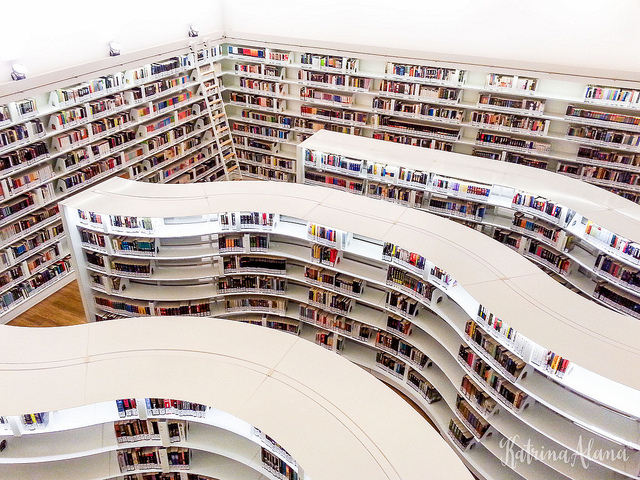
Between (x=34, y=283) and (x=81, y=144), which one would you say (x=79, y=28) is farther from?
(x=34, y=283)

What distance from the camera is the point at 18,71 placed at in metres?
7.59

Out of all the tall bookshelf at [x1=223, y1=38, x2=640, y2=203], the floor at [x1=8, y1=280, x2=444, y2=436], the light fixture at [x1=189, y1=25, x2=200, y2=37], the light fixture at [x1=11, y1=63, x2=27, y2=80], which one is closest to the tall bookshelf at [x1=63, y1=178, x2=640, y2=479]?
the floor at [x1=8, y1=280, x2=444, y2=436]

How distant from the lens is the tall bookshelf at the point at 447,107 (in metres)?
9.01

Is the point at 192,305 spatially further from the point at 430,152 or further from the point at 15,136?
the point at 430,152

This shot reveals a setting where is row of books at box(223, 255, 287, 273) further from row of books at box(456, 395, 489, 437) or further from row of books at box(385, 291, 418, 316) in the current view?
row of books at box(456, 395, 489, 437)

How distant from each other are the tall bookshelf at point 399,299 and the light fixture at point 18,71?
235cm

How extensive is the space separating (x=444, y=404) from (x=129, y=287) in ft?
15.4

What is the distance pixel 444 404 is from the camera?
6.45 meters

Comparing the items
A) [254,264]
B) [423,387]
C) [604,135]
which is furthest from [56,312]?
[604,135]

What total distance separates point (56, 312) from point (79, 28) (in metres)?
4.84

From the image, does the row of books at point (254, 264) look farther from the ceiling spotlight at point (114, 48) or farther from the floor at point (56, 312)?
the ceiling spotlight at point (114, 48)

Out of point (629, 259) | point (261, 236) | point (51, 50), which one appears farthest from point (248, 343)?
point (51, 50)

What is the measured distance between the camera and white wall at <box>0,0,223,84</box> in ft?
25.1

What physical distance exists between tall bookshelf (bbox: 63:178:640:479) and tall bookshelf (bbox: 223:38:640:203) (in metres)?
4.17
